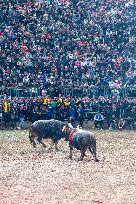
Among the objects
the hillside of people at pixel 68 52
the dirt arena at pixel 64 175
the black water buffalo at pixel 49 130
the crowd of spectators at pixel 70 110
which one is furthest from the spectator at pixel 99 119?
the black water buffalo at pixel 49 130

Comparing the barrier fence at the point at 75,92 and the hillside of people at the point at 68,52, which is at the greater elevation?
the hillside of people at the point at 68,52

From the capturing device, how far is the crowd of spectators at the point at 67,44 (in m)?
33.2

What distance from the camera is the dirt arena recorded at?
46.5ft

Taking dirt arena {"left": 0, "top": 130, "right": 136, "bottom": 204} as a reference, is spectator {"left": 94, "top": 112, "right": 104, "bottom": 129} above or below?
above

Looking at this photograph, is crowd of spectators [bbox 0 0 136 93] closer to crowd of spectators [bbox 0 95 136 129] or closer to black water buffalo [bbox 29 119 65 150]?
crowd of spectators [bbox 0 95 136 129]

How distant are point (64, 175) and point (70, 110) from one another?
45.2 feet

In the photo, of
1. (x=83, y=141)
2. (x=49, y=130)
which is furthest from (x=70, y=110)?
(x=83, y=141)

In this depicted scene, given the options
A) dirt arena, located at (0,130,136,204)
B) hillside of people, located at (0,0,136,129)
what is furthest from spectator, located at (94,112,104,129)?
dirt arena, located at (0,130,136,204)

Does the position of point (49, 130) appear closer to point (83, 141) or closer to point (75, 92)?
point (83, 141)

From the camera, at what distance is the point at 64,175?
16.9 m

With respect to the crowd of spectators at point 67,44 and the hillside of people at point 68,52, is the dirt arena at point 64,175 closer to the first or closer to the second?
the hillside of people at point 68,52

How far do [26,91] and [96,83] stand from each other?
4851mm

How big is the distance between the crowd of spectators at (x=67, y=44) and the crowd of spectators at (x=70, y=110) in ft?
5.06

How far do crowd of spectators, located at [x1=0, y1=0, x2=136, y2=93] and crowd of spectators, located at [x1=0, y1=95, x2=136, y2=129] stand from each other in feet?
5.06
